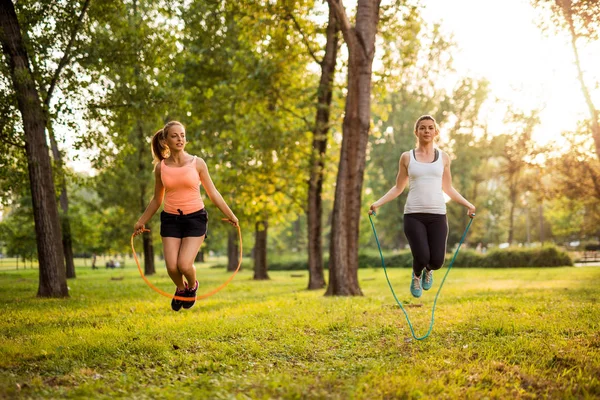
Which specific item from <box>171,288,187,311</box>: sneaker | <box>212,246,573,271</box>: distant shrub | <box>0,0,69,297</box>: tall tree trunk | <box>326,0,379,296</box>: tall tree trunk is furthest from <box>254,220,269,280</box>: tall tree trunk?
<box>171,288,187,311</box>: sneaker

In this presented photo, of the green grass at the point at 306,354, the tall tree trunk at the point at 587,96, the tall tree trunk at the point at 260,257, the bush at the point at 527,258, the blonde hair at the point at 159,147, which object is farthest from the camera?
the bush at the point at 527,258

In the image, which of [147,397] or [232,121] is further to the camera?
[232,121]

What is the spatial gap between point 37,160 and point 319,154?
9732 mm

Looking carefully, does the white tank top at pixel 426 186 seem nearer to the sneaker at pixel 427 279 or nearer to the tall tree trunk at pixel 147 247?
the sneaker at pixel 427 279

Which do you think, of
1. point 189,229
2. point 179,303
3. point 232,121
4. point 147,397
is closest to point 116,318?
point 179,303

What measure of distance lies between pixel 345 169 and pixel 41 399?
1143 cm

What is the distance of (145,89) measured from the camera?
58.4ft

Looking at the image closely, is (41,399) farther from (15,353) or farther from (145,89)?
(145,89)

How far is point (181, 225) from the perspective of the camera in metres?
8.04

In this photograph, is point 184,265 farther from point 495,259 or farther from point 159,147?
point 495,259

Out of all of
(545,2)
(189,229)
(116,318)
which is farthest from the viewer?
(545,2)

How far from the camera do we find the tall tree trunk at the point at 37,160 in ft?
50.4

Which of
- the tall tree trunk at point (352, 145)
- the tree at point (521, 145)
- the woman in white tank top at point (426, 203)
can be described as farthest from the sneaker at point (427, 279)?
the tree at point (521, 145)

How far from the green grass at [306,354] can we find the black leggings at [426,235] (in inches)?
48.3
